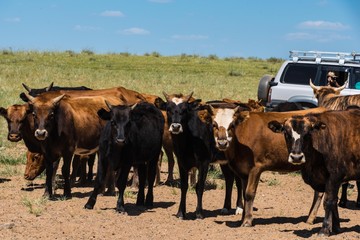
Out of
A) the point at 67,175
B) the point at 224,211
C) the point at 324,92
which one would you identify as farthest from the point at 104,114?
the point at 324,92

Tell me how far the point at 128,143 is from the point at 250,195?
2.20 meters

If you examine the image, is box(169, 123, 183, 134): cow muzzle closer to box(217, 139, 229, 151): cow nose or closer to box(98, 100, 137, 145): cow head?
box(98, 100, 137, 145): cow head

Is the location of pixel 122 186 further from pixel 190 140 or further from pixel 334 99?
pixel 334 99

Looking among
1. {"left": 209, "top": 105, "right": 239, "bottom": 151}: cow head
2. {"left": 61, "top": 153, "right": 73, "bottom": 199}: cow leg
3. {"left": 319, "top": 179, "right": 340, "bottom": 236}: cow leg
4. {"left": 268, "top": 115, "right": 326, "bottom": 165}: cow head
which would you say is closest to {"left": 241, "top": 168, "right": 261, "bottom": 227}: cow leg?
{"left": 209, "top": 105, "right": 239, "bottom": 151}: cow head

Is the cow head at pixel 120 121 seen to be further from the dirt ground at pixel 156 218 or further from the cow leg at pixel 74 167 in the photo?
the cow leg at pixel 74 167

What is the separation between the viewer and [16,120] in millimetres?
13242

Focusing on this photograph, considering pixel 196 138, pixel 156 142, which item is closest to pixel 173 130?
pixel 196 138

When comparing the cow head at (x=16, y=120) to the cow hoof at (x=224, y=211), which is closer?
the cow hoof at (x=224, y=211)

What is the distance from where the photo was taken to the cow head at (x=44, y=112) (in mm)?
12016

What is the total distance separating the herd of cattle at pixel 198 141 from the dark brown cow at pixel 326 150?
13 millimetres

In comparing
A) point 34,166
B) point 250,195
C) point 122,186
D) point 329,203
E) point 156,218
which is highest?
point 329,203

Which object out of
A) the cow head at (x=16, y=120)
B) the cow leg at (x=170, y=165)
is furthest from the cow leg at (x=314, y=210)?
the cow head at (x=16, y=120)

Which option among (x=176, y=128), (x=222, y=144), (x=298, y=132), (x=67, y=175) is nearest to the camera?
(x=298, y=132)

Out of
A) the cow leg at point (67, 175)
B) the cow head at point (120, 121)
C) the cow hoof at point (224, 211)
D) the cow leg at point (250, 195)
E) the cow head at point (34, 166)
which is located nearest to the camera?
the cow leg at point (250, 195)
